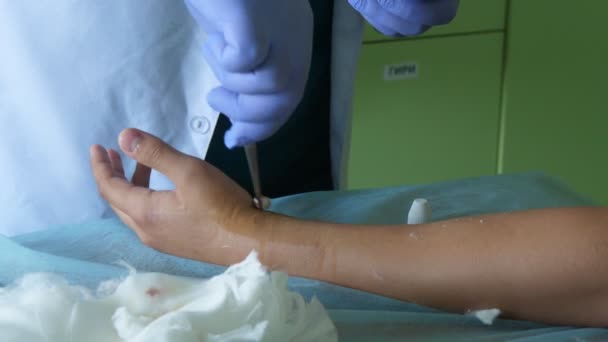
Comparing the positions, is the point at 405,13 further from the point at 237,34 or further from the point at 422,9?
the point at 237,34

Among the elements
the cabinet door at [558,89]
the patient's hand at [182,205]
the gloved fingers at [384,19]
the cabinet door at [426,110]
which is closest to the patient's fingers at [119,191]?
the patient's hand at [182,205]

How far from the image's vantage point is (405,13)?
2.36 feet

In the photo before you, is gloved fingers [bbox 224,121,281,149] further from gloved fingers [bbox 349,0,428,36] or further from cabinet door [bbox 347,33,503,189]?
cabinet door [bbox 347,33,503,189]

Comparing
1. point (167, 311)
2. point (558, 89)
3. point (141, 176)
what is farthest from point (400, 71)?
point (167, 311)

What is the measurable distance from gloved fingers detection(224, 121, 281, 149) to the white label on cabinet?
0.91m

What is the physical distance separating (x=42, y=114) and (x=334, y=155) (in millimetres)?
371

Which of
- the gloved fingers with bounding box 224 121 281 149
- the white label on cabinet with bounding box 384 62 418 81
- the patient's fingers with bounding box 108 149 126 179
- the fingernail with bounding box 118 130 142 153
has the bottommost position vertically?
the patient's fingers with bounding box 108 149 126 179

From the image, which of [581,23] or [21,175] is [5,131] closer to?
[21,175]

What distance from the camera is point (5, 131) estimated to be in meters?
0.78

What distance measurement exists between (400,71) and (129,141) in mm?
1002

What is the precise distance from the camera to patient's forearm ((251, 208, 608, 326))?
1.72 ft

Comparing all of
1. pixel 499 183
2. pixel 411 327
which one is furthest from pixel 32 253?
pixel 499 183

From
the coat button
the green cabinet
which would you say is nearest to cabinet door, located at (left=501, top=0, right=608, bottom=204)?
the green cabinet

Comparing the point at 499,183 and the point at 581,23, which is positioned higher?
the point at 581,23
